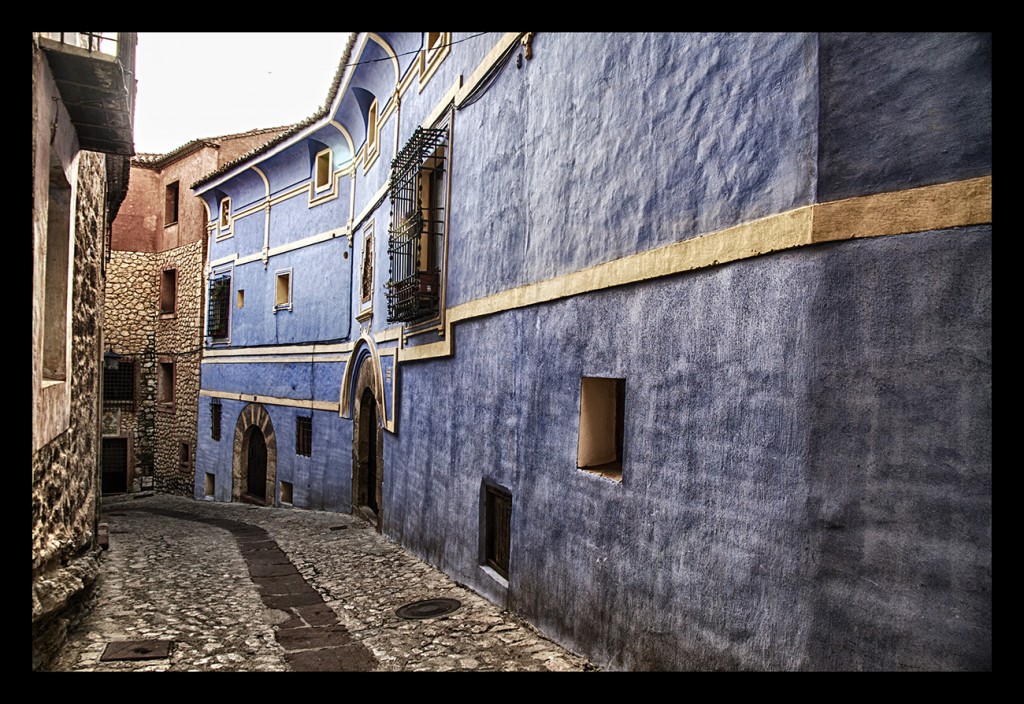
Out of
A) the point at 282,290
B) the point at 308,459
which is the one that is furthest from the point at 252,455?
the point at 282,290

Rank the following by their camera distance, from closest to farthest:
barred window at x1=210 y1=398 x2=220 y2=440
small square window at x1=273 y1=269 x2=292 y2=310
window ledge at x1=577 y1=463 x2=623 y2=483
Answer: window ledge at x1=577 y1=463 x2=623 y2=483 < small square window at x1=273 y1=269 x2=292 y2=310 < barred window at x1=210 y1=398 x2=220 y2=440

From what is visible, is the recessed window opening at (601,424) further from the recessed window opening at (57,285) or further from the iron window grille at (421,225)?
the recessed window opening at (57,285)

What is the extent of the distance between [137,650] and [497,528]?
3.43 metres

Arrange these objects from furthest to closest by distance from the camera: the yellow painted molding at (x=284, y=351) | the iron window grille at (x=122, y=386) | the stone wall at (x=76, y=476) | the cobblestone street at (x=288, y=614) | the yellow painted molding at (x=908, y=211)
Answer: the iron window grille at (x=122, y=386), the yellow painted molding at (x=284, y=351), the cobblestone street at (x=288, y=614), the stone wall at (x=76, y=476), the yellow painted molding at (x=908, y=211)

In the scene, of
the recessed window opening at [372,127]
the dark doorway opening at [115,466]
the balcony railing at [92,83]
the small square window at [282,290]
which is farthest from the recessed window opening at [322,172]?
the dark doorway opening at [115,466]

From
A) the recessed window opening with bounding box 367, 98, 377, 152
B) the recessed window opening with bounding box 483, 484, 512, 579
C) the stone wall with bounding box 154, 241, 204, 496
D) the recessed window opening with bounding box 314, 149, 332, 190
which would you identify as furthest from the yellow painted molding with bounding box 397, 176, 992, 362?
the stone wall with bounding box 154, 241, 204, 496

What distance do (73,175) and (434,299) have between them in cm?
437

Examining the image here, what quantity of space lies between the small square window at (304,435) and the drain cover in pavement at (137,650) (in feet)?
31.7

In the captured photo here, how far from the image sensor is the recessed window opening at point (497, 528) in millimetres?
7301

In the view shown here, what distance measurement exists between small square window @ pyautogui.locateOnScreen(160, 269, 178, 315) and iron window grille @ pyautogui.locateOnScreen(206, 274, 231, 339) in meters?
3.30

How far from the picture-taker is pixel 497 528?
757cm

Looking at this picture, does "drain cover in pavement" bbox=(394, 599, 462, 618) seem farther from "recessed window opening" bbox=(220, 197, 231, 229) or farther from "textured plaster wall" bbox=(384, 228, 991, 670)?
"recessed window opening" bbox=(220, 197, 231, 229)

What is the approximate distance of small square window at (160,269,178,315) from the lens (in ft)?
75.4

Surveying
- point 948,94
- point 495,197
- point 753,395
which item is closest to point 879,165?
point 948,94
